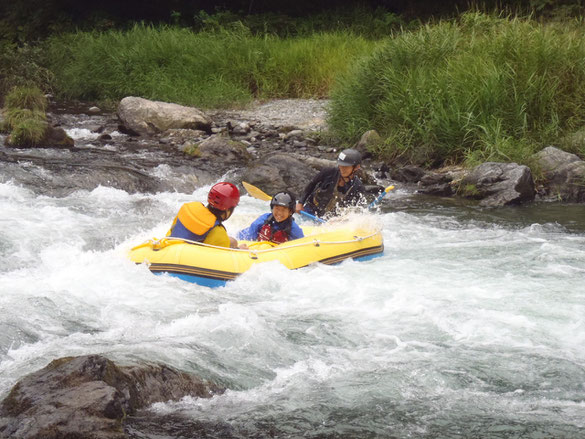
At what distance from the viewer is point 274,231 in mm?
6574

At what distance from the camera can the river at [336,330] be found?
3.75m

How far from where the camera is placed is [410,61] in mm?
10930

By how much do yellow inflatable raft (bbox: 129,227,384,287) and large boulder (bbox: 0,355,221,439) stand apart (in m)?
1.86

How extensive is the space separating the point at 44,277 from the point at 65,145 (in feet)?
18.6

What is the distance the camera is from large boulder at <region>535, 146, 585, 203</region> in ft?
28.4

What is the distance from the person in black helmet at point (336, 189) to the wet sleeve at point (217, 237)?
1450 millimetres

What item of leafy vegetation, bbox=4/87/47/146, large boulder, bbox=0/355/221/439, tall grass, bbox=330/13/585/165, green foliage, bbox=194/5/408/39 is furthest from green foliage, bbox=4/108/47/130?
large boulder, bbox=0/355/221/439

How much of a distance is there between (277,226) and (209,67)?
869cm

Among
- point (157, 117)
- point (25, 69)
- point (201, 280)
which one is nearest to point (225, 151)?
point (157, 117)

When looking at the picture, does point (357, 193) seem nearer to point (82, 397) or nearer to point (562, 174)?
point (562, 174)

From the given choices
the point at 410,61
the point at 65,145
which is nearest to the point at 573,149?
the point at 410,61

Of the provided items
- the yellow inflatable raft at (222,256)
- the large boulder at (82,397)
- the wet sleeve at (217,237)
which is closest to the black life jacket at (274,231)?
the yellow inflatable raft at (222,256)

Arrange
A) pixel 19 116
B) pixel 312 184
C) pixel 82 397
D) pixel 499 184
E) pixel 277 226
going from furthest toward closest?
1. pixel 19 116
2. pixel 499 184
3. pixel 312 184
4. pixel 277 226
5. pixel 82 397

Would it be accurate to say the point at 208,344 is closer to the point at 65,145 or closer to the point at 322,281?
the point at 322,281
